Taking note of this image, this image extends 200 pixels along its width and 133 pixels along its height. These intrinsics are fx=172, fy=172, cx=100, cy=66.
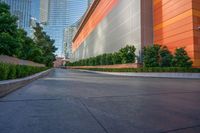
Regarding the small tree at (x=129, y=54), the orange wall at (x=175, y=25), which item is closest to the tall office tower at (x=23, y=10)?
the small tree at (x=129, y=54)

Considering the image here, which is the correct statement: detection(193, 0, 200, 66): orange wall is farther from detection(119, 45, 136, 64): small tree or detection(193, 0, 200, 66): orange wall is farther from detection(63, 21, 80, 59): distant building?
detection(63, 21, 80, 59): distant building

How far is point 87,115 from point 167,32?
25.1 metres

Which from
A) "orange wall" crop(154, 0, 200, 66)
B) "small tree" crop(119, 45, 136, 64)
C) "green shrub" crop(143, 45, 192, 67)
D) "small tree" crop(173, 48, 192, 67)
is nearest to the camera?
"small tree" crop(173, 48, 192, 67)

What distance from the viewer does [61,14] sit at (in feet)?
454

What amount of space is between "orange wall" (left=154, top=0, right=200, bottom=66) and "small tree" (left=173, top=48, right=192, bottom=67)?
0.96 m

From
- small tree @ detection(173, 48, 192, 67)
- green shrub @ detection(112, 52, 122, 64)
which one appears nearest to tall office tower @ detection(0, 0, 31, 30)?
green shrub @ detection(112, 52, 122, 64)

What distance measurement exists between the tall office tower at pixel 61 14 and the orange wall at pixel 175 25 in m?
115

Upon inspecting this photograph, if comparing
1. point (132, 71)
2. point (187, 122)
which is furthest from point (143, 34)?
point (187, 122)

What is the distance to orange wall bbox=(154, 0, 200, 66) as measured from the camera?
21688mm

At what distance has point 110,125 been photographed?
9.79 feet

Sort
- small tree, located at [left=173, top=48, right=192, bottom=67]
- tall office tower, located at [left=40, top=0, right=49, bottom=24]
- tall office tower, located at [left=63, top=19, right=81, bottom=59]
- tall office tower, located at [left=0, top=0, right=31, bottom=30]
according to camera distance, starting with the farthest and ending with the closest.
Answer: tall office tower, located at [left=63, top=19, right=81, bottom=59] → tall office tower, located at [left=40, top=0, right=49, bottom=24] → tall office tower, located at [left=0, top=0, right=31, bottom=30] → small tree, located at [left=173, top=48, right=192, bottom=67]

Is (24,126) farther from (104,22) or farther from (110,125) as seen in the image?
(104,22)

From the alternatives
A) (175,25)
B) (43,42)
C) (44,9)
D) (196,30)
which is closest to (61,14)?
(44,9)

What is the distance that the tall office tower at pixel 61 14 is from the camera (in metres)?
134
